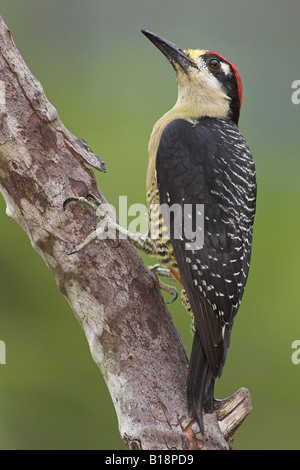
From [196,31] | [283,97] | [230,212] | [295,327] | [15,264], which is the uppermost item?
[196,31]

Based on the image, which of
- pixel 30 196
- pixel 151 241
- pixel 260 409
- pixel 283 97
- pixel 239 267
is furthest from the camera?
pixel 283 97

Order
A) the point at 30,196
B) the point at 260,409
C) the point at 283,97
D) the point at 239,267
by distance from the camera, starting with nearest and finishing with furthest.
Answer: the point at 30,196 < the point at 239,267 < the point at 260,409 < the point at 283,97

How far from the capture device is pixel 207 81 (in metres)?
2.73

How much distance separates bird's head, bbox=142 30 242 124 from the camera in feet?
8.88

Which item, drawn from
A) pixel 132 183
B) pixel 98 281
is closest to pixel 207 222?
pixel 98 281

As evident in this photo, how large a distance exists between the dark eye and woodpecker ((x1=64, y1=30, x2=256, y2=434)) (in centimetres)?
25

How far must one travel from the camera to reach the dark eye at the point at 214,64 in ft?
8.93

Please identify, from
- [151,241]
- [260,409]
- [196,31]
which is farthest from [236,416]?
[196,31]

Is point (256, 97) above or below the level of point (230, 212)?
above

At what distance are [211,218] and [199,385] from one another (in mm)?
608

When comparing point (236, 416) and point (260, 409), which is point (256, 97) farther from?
point (236, 416)

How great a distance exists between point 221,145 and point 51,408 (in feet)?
6.36

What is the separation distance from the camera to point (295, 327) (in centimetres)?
354

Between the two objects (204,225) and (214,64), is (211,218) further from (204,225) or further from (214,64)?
(214,64)
